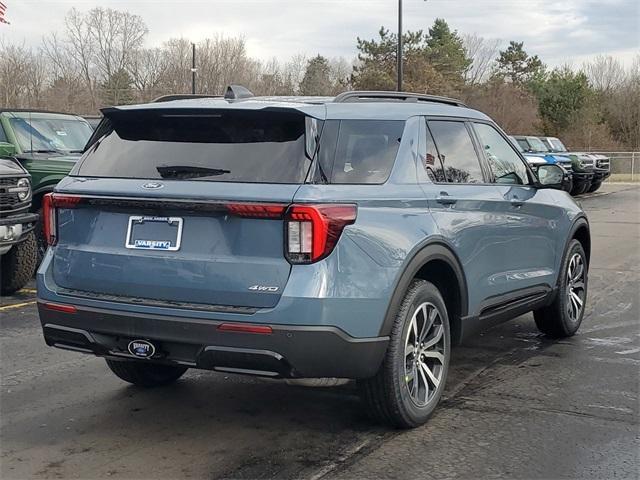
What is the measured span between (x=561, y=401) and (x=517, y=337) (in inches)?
69.9

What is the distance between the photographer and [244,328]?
147 inches

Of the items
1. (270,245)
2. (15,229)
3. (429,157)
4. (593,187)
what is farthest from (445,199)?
(593,187)

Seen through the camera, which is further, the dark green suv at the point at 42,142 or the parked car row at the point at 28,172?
the dark green suv at the point at 42,142

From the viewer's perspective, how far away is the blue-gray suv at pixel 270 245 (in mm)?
3756

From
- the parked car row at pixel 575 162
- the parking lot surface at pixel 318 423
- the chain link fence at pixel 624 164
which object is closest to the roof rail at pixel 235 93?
the parking lot surface at pixel 318 423

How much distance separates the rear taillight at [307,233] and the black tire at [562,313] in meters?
3.22

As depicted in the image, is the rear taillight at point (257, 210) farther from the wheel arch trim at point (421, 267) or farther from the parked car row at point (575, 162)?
the parked car row at point (575, 162)

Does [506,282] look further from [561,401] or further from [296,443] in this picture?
[296,443]

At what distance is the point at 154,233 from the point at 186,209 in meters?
0.23

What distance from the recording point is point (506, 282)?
5.44 metres

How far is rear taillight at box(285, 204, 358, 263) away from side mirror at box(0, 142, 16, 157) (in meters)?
7.17

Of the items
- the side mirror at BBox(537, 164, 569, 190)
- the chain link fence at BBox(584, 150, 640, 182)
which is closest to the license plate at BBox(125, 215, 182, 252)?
the side mirror at BBox(537, 164, 569, 190)

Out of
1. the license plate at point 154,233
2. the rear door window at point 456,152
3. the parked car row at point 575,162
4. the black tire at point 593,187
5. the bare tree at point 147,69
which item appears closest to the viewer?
the license plate at point 154,233

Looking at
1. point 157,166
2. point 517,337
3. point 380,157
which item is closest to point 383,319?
point 380,157
